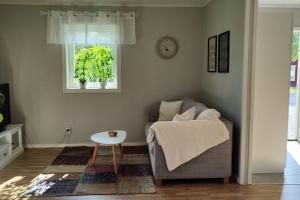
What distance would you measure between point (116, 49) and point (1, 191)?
263cm

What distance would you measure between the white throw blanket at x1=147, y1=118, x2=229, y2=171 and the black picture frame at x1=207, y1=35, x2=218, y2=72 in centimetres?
126

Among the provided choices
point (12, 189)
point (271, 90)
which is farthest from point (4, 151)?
point (271, 90)

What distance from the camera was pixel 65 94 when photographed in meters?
4.79

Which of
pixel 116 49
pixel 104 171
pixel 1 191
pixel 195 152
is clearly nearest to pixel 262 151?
pixel 195 152

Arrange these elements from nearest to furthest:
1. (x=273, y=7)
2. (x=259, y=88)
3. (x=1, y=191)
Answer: (x=1, y=191) → (x=259, y=88) → (x=273, y=7)

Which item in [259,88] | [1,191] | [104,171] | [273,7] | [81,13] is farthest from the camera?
[273,7]

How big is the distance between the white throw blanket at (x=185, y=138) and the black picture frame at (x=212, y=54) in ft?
4.13

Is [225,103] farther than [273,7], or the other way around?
[273,7]

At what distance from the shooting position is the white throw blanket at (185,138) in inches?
124

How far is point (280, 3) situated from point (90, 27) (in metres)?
3.10

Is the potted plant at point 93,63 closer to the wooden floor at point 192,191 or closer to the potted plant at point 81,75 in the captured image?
the potted plant at point 81,75

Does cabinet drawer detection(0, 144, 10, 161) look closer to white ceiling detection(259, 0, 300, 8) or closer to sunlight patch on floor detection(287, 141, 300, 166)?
sunlight patch on floor detection(287, 141, 300, 166)

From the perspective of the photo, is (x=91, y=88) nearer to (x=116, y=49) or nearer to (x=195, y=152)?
(x=116, y=49)

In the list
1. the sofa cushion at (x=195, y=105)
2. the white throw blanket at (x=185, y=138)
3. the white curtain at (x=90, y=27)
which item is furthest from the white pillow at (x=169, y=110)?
the white throw blanket at (x=185, y=138)
